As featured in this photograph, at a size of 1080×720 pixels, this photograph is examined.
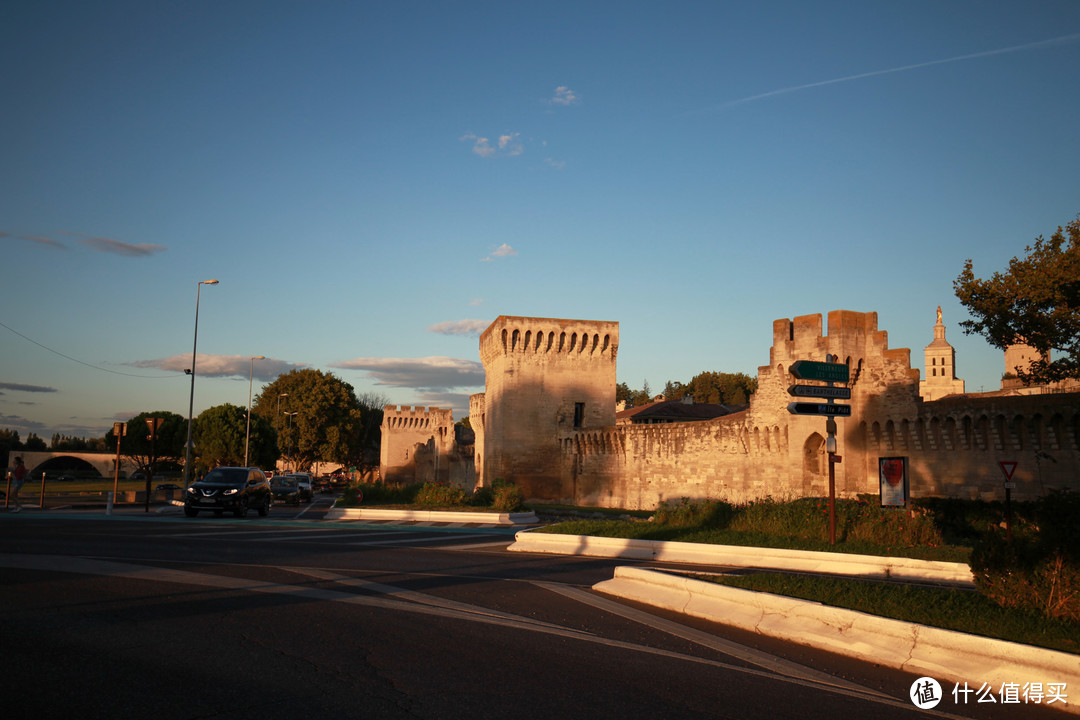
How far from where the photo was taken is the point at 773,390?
32031 millimetres

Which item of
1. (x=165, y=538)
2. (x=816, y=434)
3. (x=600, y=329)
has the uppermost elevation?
(x=600, y=329)

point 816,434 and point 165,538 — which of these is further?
point 816,434

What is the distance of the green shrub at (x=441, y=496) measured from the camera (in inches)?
1089

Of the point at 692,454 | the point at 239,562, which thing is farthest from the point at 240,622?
the point at 692,454

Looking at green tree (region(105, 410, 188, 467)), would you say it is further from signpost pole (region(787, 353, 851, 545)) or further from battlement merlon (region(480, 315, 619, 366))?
signpost pole (region(787, 353, 851, 545))

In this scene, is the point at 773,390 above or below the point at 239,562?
A: above

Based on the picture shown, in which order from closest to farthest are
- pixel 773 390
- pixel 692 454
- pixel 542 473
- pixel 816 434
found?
1. pixel 816 434
2. pixel 773 390
3. pixel 692 454
4. pixel 542 473

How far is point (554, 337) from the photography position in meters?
45.8

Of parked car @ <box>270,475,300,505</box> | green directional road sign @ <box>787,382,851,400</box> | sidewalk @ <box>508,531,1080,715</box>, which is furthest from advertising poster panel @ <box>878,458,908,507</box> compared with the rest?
parked car @ <box>270,475,300,505</box>

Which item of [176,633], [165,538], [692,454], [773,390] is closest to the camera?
[176,633]

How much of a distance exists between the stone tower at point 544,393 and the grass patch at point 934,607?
35063mm

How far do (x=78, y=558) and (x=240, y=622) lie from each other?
6.17 meters

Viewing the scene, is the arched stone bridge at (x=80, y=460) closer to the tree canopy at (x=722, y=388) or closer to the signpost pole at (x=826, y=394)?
the tree canopy at (x=722, y=388)

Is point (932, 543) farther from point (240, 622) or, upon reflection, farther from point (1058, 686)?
point (240, 622)
